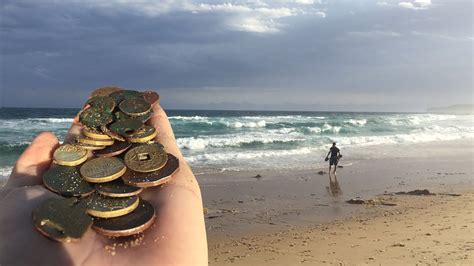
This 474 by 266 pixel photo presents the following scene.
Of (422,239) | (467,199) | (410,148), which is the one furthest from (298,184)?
(410,148)

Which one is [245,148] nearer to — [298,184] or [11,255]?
[298,184]

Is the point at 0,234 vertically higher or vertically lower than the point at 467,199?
higher

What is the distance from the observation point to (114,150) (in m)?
3.87

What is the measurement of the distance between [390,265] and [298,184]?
6.77 metres

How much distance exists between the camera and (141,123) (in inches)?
168

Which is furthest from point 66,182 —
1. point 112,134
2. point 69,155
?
point 112,134

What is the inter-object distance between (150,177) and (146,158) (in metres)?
0.33

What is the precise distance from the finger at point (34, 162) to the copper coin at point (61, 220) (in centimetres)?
75

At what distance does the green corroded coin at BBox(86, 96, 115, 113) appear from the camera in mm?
4512

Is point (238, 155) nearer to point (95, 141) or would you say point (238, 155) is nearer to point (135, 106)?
point (135, 106)

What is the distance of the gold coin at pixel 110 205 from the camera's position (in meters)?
2.92

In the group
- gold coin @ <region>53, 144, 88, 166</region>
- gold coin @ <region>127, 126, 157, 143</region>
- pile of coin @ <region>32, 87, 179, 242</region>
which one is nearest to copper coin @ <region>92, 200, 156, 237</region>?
pile of coin @ <region>32, 87, 179, 242</region>

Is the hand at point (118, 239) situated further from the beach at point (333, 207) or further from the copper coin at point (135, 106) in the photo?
the beach at point (333, 207)

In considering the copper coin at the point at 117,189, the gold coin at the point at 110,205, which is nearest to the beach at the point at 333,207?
the copper coin at the point at 117,189
